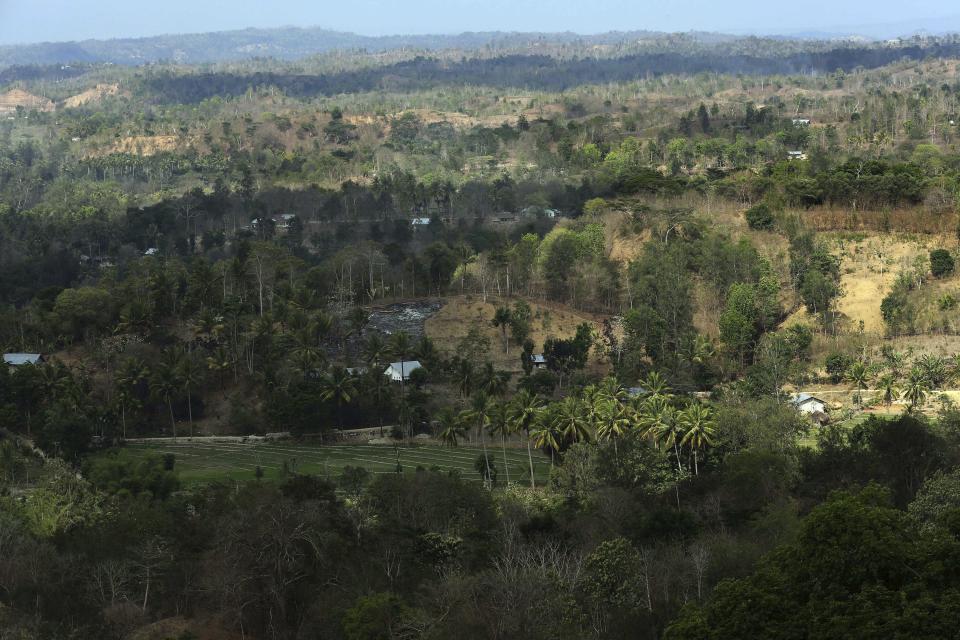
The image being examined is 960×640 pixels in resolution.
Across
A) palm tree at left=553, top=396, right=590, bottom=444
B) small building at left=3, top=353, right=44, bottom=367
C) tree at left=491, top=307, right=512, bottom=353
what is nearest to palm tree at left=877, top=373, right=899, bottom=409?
palm tree at left=553, top=396, right=590, bottom=444

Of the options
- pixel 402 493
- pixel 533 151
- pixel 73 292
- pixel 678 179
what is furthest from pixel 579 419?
pixel 533 151

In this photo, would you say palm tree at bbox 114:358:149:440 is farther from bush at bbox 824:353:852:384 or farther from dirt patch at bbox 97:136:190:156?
dirt patch at bbox 97:136:190:156

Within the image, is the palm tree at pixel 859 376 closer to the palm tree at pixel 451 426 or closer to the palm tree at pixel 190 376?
the palm tree at pixel 451 426

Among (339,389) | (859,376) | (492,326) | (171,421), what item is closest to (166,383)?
(171,421)

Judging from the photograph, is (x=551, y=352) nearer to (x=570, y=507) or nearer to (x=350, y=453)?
(x=350, y=453)

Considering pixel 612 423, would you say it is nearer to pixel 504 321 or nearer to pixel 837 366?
pixel 837 366

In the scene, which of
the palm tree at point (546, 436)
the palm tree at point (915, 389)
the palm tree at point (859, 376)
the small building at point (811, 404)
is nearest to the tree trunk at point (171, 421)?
the palm tree at point (546, 436)

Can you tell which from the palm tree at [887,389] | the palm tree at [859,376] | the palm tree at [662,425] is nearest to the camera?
the palm tree at [662,425]
